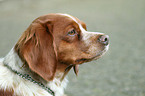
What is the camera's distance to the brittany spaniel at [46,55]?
2564mm

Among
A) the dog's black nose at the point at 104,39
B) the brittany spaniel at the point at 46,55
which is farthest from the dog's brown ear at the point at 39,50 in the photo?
the dog's black nose at the point at 104,39

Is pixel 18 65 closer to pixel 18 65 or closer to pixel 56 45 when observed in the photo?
pixel 18 65

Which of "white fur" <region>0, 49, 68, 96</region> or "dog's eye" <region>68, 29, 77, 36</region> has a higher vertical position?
"dog's eye" <region>68, 29, 77, 36</region>

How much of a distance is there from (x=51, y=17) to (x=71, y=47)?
500mm

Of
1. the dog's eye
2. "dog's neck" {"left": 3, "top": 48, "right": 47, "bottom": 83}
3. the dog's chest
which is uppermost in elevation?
the dog's eye

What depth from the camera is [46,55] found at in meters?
2.63

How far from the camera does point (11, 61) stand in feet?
8.68

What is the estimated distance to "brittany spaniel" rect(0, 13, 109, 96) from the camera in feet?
8.41

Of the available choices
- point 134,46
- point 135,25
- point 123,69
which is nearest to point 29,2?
point 135,25

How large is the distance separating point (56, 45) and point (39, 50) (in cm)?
32

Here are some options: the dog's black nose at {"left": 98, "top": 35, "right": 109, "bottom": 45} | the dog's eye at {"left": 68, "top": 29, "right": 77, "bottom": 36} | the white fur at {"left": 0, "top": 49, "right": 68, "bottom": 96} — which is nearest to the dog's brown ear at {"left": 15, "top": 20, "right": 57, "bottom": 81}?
the white fur at {"left": 0, "top": 49, "right": 68, "bottom": 96}

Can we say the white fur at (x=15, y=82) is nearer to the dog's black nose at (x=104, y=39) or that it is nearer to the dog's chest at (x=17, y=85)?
the dog's chest at (x=17, y=85)

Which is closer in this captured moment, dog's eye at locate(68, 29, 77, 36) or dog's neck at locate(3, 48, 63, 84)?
dog's neck at locate(3, 48, 63, 84)

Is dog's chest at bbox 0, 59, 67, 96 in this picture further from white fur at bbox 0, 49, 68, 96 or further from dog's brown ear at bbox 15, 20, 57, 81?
dog's brown ear at bbox 15, 20, 57, 81
